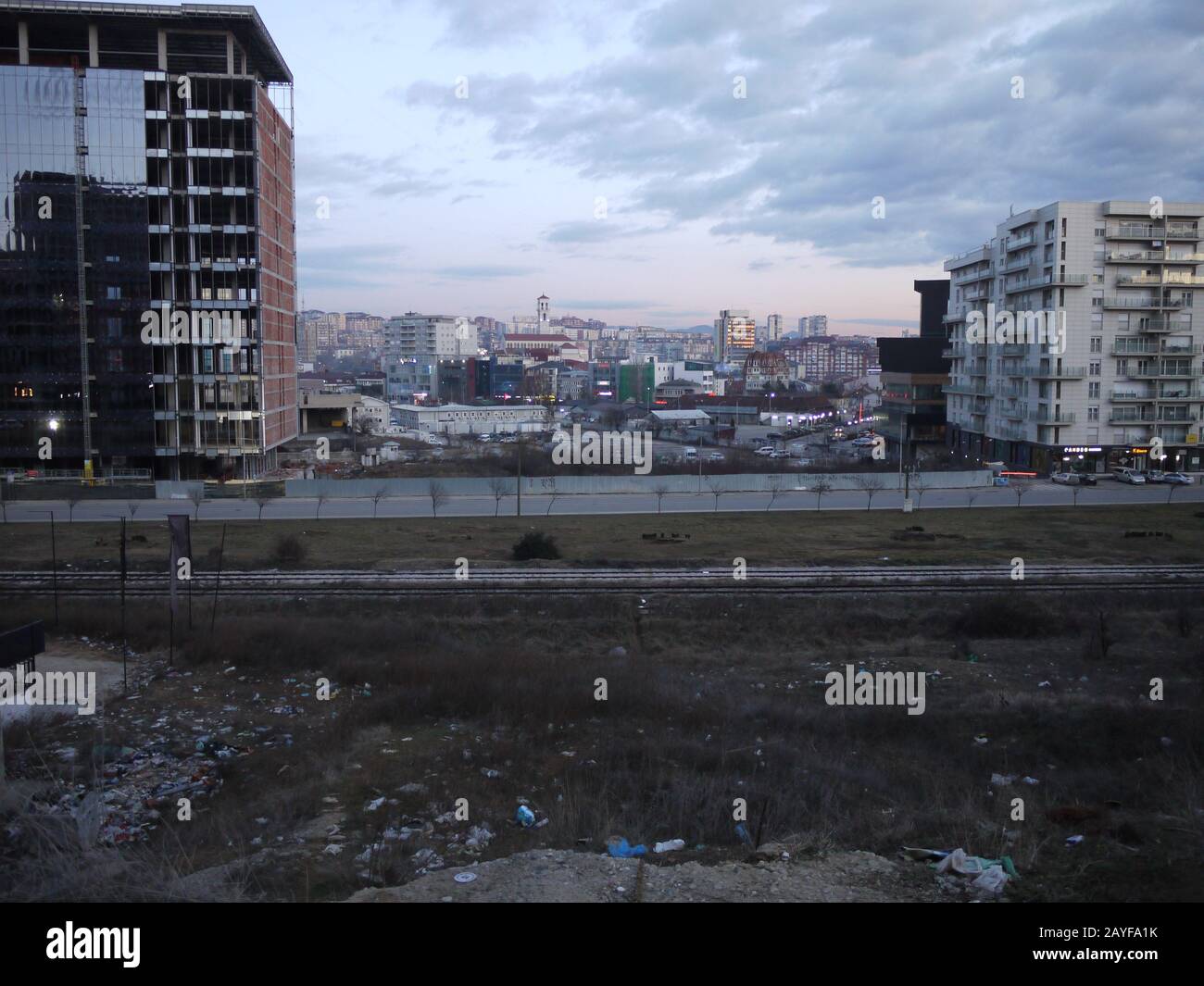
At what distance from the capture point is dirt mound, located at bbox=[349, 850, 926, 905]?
5.95m

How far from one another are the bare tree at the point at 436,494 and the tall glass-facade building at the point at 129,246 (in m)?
13.5

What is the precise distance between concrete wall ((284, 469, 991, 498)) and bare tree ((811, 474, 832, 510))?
260 millimetres

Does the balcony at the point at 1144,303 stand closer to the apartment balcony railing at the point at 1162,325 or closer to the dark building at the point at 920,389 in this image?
the apartment balcony railing at the point at 1162,325

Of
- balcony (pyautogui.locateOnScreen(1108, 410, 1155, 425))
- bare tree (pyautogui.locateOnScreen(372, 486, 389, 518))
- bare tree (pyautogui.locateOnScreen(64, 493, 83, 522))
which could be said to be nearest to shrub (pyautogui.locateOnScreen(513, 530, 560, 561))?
bare tree (pyautogui.locateOnScreen(372, 486, 389, 518))

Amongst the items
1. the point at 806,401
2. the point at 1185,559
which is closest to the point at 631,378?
the point at 806,401

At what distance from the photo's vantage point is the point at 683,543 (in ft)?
94.0

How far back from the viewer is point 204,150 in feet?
145

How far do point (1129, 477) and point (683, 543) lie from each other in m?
29.7
